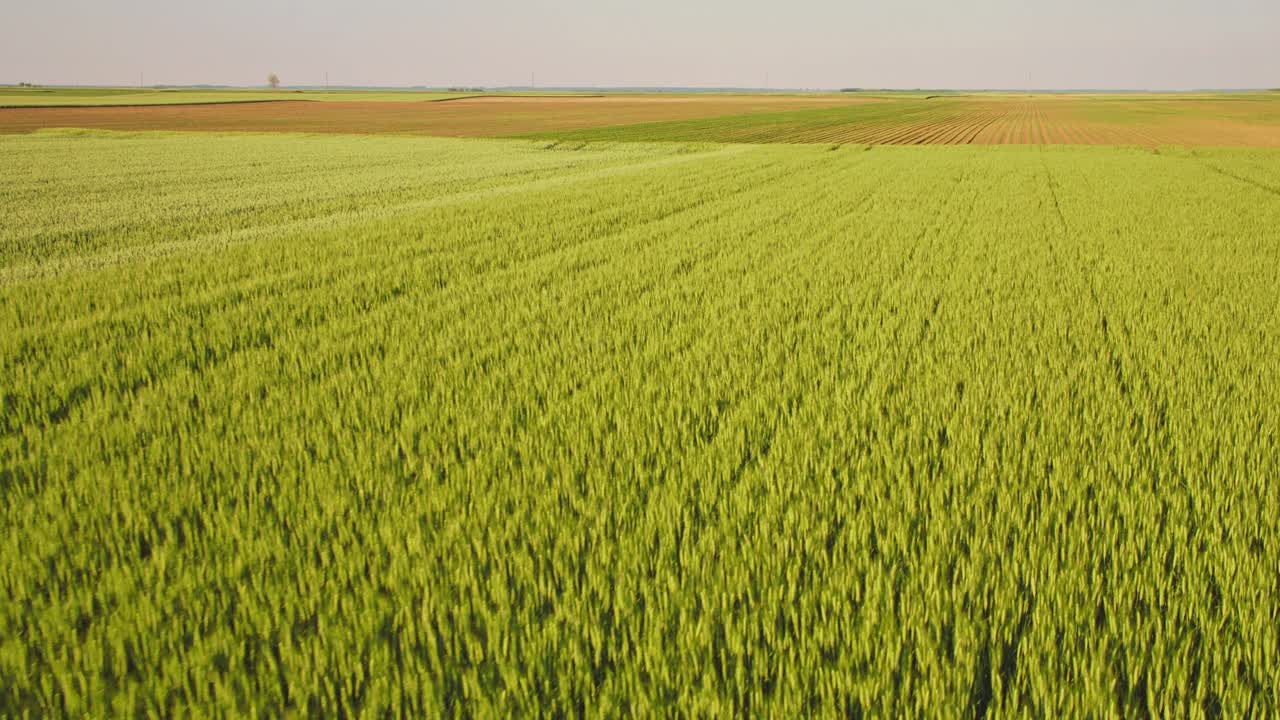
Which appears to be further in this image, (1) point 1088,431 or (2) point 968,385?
(2) point 968,385

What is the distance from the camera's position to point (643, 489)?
310 centimetres

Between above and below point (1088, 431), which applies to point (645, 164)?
above

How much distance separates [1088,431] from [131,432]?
5050 millimetres

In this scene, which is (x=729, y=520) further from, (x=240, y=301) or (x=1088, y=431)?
(x=240, y=301)

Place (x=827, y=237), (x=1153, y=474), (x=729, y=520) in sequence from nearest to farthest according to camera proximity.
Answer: (x=729, y=520)
(x=1153, y=474)
(x=827, y=237)

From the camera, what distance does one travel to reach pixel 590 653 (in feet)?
6.90

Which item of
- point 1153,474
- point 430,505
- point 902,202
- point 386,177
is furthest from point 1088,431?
point 386,177

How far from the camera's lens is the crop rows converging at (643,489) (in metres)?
2.01

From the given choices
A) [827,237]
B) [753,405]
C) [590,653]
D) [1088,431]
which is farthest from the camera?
[827,237]

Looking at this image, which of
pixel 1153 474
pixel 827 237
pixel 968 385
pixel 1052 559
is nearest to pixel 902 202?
pixel 827 237

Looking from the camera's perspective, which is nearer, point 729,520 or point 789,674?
point 789,674

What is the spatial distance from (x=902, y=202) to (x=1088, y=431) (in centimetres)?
1150

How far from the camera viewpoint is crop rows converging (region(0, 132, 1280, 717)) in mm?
2010

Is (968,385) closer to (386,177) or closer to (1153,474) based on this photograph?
(1153,474)
